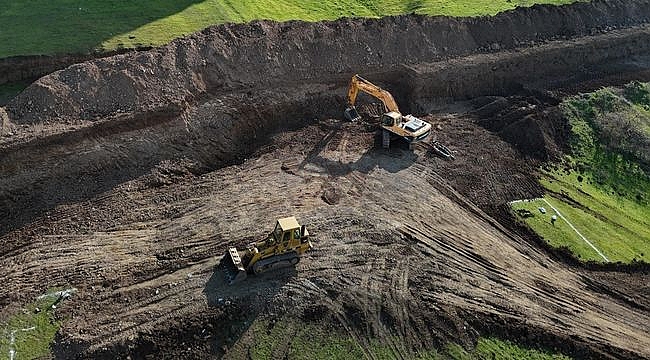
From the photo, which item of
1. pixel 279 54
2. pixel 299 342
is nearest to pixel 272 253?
pixel 299 342

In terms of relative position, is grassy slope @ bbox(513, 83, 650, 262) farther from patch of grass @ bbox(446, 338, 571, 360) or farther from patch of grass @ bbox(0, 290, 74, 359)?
patch of grass @ bbox(0, 290, 74, 359)

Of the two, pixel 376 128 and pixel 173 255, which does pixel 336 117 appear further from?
pixel 173 255

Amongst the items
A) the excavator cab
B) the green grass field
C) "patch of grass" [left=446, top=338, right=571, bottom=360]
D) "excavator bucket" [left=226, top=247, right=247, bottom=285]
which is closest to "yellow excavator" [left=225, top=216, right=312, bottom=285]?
"excavator bucket" [left=226, top=247, right=247, bottom=285]

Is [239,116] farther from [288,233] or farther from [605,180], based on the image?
[605,180]

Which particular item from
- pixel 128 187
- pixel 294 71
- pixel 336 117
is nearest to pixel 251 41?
pixel 294 71

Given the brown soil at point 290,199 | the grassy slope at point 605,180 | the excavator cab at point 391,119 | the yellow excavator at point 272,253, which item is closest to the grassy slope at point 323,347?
the brown soil at point 290,199

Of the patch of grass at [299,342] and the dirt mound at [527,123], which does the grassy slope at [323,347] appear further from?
the dirt mound at [527,123]

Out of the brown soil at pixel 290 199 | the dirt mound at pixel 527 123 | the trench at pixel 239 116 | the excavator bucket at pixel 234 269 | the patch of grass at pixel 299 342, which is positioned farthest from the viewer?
the dirt mound at pixel 527 123
